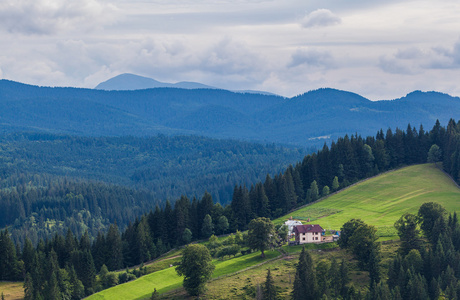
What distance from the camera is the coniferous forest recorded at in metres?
94.2

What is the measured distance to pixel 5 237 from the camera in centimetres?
12756

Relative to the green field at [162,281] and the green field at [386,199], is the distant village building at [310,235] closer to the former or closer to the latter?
the green field at [162,281]

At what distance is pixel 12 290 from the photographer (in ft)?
372

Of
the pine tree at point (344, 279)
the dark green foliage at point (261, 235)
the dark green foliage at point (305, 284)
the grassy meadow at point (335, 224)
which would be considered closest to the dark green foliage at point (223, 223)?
the grassy meadow at point (335, 224)

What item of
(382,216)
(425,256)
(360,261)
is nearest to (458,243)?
(425,256)

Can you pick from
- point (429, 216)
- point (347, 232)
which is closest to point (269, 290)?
point (347, 232)

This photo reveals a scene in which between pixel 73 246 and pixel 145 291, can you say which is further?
pixel 73 246

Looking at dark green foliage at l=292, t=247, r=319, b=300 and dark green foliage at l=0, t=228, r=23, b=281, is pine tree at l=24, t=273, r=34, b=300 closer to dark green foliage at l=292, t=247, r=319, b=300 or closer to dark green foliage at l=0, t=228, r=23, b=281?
dark green foliage at l=0, t=228, r=23, b=281

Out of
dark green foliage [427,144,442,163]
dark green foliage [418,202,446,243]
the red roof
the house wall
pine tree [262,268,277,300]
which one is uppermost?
→ dark green foliage [427,144,442,163]

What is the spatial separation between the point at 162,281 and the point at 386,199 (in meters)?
71.2

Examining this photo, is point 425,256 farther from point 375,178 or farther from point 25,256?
point 25,256

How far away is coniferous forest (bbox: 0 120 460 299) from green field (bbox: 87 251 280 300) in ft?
25.8

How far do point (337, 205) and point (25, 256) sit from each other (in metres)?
82.1

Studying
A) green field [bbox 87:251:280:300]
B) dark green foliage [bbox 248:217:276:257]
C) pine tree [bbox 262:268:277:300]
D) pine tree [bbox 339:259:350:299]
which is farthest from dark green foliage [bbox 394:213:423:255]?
pine tree [bbox 262:268:277:300]
